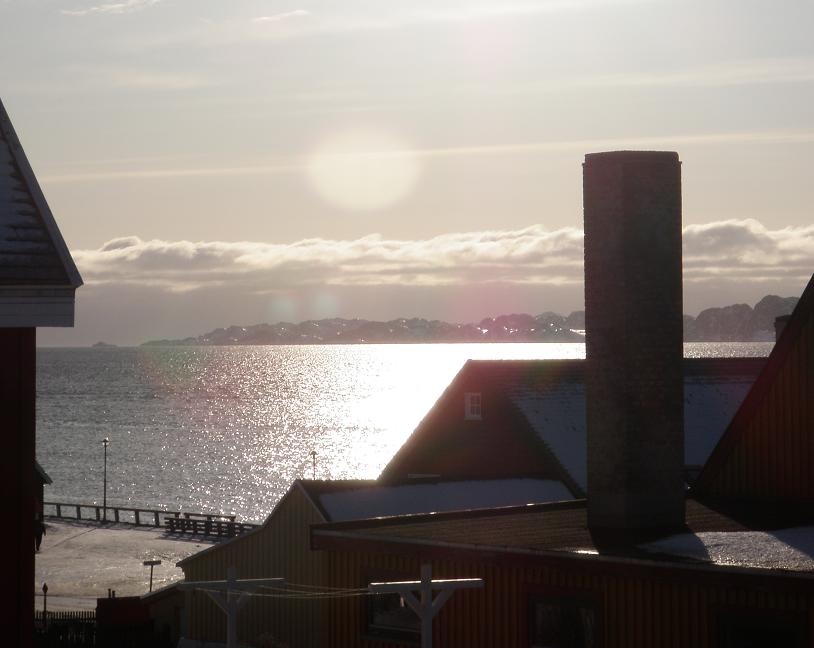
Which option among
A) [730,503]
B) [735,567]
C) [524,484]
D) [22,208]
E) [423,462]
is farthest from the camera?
[423,462]

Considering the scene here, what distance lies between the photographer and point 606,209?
2377 cm

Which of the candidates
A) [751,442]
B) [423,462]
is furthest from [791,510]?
[423,462]

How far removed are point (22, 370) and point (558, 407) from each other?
1040 inches

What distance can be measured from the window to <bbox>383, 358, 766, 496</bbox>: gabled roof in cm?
21

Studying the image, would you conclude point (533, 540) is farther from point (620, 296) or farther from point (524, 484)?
point (524, 484)

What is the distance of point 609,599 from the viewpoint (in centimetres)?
1978

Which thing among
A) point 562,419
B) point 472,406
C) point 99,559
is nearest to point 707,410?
point 562,419

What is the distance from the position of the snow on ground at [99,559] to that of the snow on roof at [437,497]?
77.6ft

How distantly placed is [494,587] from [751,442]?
658 cm

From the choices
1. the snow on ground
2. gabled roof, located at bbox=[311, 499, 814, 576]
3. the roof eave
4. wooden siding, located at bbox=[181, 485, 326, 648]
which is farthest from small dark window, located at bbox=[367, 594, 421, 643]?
the snow on ground

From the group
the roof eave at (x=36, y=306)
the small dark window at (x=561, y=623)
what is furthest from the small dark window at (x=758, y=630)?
the roof eave at (x=36, y=306)

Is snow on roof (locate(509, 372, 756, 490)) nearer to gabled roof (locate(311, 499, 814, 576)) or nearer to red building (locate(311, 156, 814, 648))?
gabled roof (locate(311, 499, 814, 576))

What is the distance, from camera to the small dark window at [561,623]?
20.2m

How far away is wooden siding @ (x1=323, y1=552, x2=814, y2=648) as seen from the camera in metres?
18.2
